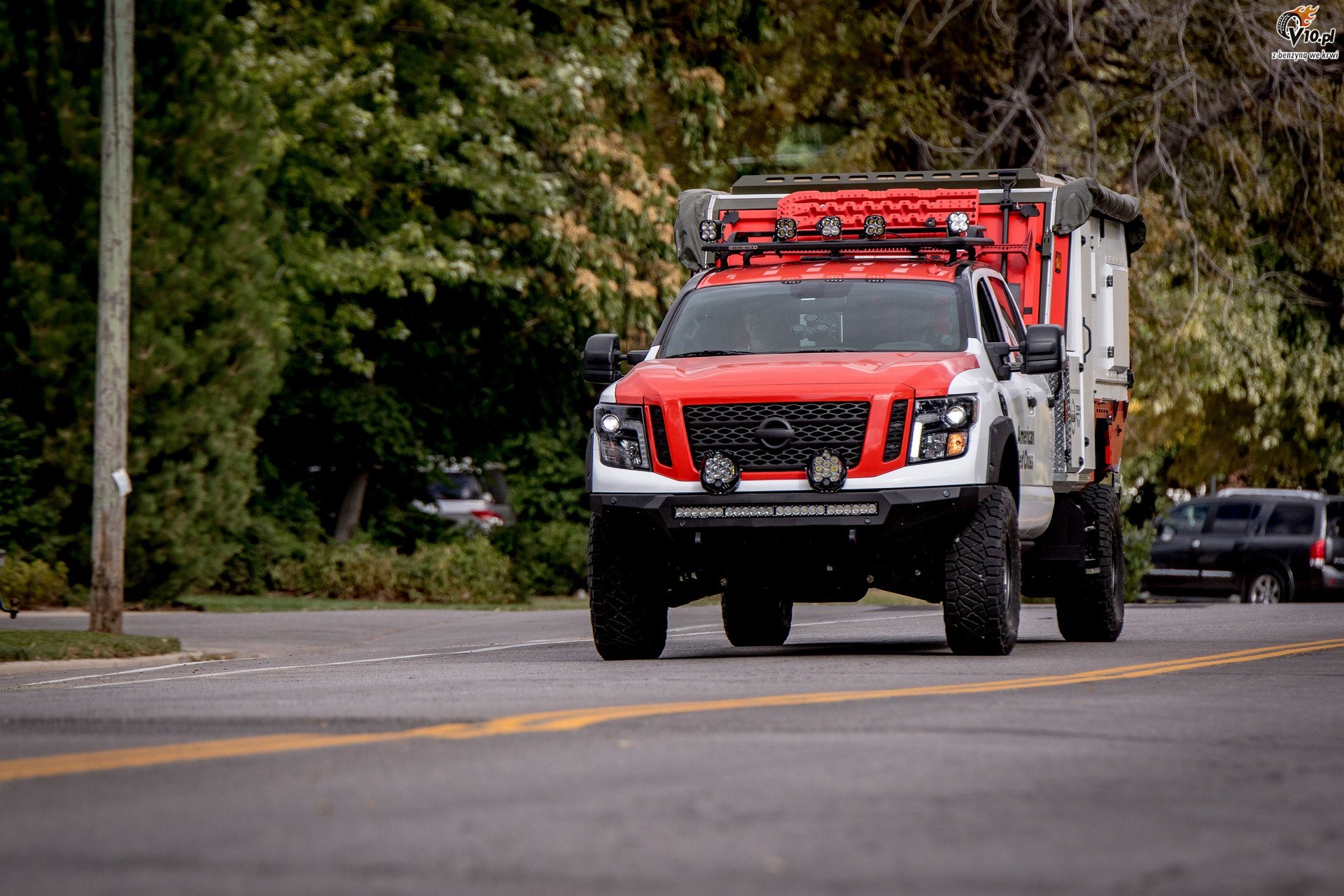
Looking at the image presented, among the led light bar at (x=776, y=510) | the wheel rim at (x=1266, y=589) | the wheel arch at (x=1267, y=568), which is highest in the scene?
the led light bar at (x=776, y=510)

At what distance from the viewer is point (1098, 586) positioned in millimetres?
16359

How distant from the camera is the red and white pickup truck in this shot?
12836mm

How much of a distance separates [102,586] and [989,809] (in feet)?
40.0

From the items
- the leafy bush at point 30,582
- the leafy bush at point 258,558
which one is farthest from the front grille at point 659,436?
the leafy bush at point 258,558

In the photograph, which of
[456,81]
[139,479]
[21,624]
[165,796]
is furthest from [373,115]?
[165,796]

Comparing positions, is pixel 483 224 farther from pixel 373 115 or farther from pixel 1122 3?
pixel 1122 3

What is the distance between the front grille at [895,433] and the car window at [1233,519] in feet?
60.7

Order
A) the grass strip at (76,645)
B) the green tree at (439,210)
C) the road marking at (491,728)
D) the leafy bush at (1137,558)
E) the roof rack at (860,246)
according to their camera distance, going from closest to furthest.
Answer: the road marking at (491,728) → the roof rack at (860,246) → the grass strip at (76,645) → the green tree at (439,210) → the leafy bush at (1137,558)

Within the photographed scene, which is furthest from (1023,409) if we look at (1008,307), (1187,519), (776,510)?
(1187,519)

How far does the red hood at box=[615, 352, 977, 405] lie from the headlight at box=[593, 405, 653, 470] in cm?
8

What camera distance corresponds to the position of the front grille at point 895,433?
42.1 feet

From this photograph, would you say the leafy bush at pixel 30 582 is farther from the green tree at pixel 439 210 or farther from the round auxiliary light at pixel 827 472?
the round auxiliary light at pixel 827 472

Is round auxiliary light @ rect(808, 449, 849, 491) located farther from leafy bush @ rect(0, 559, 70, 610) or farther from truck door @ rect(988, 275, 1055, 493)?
leafy bush @ rect(0, 559, 70, 610)

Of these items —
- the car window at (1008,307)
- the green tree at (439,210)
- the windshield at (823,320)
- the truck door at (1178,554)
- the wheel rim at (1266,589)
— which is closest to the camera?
the windshield at (823,320)
